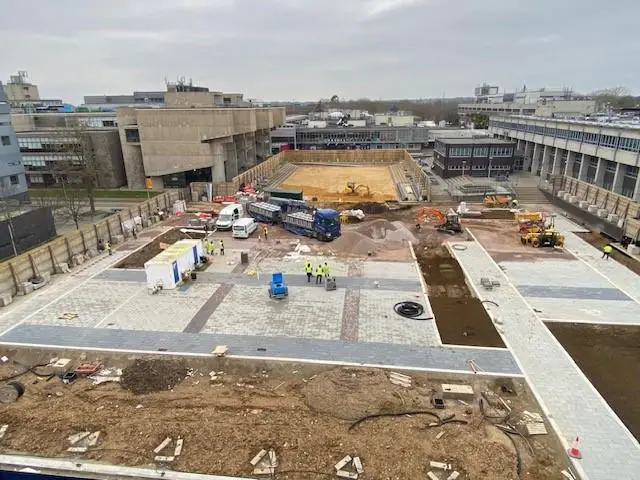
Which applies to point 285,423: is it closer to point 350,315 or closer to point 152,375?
point 152,375

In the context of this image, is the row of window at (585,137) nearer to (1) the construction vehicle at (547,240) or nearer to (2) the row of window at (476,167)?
(2) the row of window at (476,167)

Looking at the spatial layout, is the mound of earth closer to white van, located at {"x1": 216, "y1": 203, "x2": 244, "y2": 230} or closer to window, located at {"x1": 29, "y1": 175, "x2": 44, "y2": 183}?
white van, located at {"x1": 216, "y1": 203, "x2": 244, "y2": 230}

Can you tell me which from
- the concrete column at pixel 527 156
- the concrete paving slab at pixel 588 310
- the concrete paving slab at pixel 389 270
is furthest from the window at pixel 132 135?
the concrete column at pixel 527 156

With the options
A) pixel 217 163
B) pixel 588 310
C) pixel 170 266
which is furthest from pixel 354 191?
pixel 588 310

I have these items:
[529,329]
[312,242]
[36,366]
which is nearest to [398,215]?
[312,242]

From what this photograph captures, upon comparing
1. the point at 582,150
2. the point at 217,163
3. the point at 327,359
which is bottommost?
the point at 327,359

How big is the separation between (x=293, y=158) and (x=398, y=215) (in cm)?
3688

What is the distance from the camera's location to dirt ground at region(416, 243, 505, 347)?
53.5 ft

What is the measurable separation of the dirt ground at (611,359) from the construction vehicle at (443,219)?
44.0ft

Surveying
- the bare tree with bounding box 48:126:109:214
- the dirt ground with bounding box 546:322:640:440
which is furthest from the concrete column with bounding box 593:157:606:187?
the bare tree with bounding box 48:126:109:214

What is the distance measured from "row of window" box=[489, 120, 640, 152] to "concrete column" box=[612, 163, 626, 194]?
1902mm

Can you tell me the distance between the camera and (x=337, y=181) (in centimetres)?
5219

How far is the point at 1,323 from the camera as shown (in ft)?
58.3

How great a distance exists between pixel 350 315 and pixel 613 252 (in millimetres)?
19078
